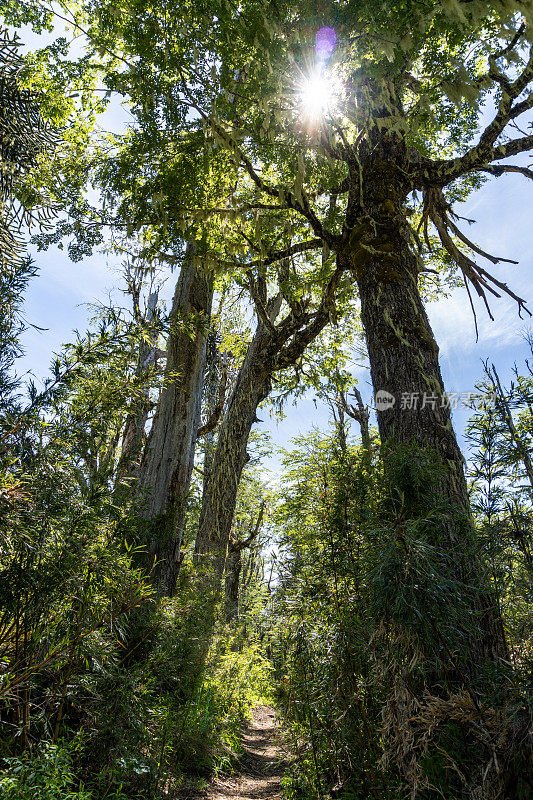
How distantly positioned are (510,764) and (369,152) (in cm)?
495

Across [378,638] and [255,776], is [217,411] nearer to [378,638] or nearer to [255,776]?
[255,776]

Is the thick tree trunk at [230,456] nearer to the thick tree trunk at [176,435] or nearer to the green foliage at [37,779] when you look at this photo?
the thick tree trunk at [176,435]

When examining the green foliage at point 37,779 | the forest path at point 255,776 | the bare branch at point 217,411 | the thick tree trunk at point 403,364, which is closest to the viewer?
the green foliage at point 37,779

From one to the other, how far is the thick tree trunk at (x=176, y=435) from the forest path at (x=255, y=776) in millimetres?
1842

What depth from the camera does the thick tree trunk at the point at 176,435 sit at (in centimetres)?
487

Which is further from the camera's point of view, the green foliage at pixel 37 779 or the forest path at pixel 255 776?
the forest path at pixel 255 776

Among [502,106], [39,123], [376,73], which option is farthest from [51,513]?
[502,106]

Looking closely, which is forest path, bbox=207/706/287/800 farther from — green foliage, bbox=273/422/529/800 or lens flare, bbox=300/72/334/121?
lens flare, bbox=300/72/334/121

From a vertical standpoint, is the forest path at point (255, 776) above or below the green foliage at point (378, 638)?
below

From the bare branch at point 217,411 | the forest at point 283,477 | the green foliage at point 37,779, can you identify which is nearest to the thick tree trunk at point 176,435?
the forest at point 283,477

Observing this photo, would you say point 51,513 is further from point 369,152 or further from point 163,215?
point 369,152

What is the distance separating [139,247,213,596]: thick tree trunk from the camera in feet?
16.0

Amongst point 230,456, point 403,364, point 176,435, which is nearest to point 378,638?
point 403,364

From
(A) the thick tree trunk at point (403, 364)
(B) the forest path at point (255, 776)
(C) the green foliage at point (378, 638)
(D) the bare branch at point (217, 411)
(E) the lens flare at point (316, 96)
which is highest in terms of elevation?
(D) the bare branch at point (217, 411)
